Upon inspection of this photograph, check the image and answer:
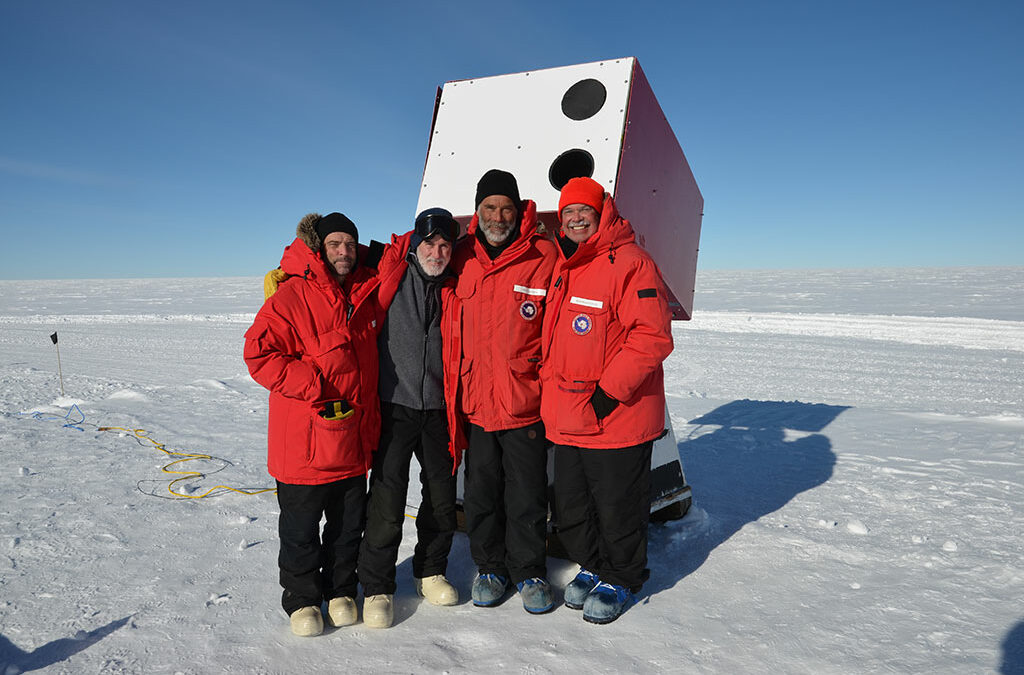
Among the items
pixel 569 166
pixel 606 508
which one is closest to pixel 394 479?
pixel 606 508

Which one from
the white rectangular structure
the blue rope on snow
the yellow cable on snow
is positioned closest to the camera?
the white rectangular structure

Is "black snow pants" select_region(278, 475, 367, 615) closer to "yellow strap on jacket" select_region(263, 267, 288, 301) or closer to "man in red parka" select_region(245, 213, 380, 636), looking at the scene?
"man in red parka" select_region(245, 213, 380, 636)

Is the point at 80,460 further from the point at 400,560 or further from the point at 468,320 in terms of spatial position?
the point at 468,320

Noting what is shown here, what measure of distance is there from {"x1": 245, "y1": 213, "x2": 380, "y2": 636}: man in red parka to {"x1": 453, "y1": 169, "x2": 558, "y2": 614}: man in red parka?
44 cm

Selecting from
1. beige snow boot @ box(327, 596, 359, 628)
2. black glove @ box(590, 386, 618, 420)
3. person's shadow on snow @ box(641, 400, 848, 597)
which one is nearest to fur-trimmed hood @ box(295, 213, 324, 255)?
black glove @ box(590, 386, 618, 420)

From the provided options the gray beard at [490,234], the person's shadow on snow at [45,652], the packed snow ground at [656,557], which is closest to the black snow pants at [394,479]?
the packed snow ground at [656,557]

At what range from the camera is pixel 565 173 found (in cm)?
318

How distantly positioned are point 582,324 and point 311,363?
3.66ft

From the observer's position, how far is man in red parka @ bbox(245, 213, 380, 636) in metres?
2.26

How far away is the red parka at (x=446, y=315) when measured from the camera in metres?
2.49

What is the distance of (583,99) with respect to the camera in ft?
10.2

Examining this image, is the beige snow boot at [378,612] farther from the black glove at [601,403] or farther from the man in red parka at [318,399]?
the black glove at [601,403]

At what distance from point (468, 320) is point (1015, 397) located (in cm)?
766

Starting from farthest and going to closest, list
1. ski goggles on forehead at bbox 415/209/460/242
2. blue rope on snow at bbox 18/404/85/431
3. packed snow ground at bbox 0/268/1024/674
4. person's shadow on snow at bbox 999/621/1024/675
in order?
blue rope on snow at bbox 18/404/85/431, ski goggles on forehead at bbox 415/209/460/242, packed snow ground at bbox 0/268/1024/674, person's shadow on snow at bbox 999/621/1024/675
